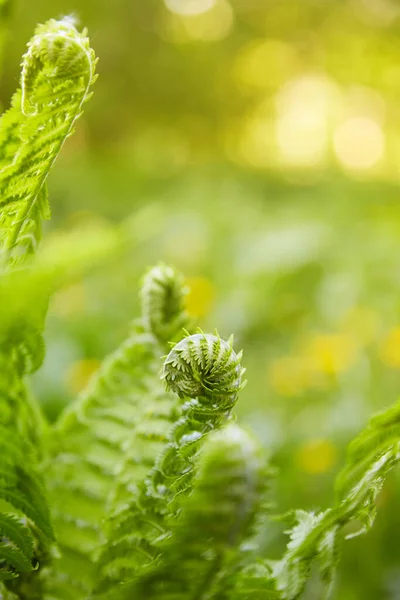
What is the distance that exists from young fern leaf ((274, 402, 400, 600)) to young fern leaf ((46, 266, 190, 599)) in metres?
0.13

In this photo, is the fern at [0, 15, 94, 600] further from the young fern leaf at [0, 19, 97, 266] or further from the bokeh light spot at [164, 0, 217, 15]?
the bokeh light spot at [164, 0, 217, 15]

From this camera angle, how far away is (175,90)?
4648 mm

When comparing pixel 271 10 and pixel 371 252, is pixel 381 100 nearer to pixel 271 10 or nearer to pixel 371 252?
pixel 271 10

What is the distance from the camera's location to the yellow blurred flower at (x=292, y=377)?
5.17ft

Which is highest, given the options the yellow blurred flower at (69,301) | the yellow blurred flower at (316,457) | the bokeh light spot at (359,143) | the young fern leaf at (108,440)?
the bokeh light spot at (359,143)

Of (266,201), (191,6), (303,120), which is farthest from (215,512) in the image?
(303,120)

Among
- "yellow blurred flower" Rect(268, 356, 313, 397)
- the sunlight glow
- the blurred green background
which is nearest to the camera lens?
the blurred green background

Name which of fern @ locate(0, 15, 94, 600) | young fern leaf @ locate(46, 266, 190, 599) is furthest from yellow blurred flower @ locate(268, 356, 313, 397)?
fern @ locate(0, 15, 94, 600)

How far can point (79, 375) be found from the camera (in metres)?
1.33

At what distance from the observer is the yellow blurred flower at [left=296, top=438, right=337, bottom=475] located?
125cm

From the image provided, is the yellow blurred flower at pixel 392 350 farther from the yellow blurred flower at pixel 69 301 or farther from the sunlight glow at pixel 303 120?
the sunlight glow at pixel 303 120

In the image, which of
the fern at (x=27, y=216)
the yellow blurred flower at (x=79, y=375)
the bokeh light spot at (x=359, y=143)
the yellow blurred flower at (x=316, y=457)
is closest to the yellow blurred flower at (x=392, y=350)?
the yellow blurred flower at (x=316, y=457)

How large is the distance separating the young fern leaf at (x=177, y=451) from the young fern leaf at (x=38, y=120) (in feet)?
0.38

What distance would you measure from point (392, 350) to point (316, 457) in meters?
0.46
